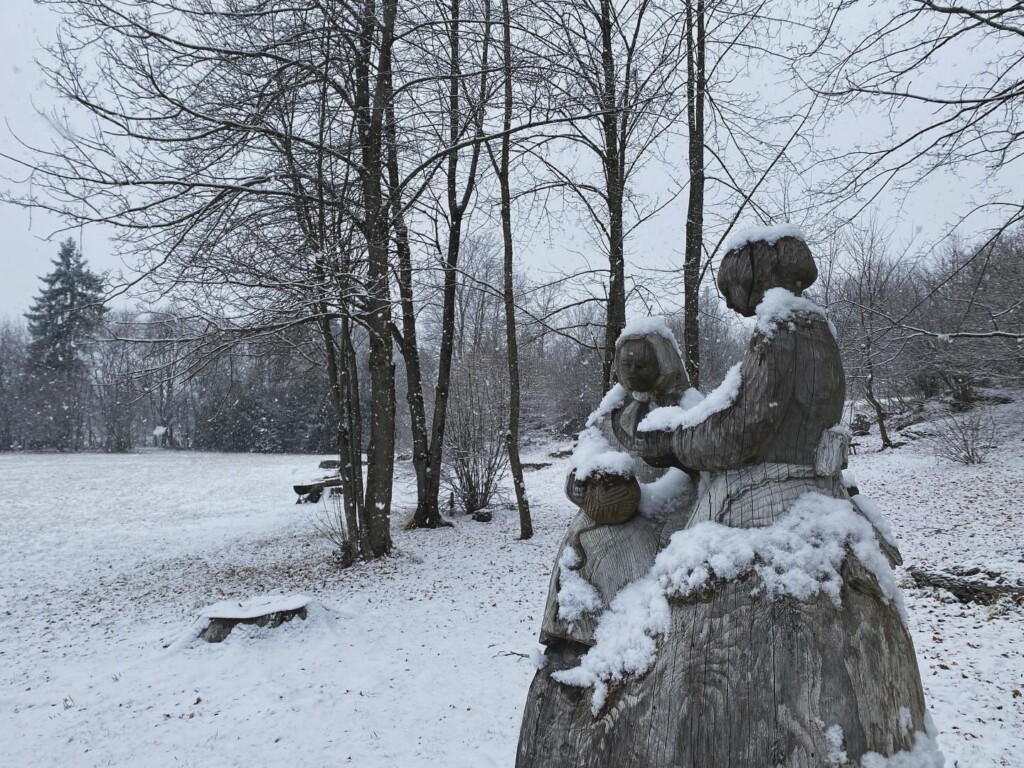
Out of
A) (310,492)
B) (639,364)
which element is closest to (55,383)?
(310,492)

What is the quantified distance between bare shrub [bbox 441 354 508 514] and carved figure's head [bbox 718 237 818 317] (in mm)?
13536

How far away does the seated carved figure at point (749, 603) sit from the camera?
1.48 meters

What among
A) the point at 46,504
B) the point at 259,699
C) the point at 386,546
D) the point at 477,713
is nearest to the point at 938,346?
the point at 386,546

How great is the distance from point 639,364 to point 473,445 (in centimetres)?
1340

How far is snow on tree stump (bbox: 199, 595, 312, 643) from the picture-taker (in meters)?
6.70

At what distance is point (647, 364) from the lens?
2.06m

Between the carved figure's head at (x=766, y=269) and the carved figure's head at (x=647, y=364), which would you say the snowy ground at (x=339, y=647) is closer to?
the carved figure's head at (x=647, y=364)

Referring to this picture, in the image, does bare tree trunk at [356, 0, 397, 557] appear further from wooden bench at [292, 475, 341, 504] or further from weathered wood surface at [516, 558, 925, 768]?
wooden bench at [292, 475, 341, 504]

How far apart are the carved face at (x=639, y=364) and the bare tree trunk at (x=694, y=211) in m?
6.47

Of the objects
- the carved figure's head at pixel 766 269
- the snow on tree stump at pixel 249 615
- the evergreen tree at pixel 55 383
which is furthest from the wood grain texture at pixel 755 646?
the evergreen tree at pixel 55 383

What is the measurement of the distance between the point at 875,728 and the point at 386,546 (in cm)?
936

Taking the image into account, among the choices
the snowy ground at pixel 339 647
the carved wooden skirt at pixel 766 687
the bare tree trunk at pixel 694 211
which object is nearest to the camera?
the carved wooden skirt at pixel 766 687

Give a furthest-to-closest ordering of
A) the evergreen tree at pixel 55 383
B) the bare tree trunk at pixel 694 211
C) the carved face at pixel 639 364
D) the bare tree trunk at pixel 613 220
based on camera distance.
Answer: the evergreen tree at pixel 55 383
the bare tree trunk at pixel 613 220
the bare tree trunk at pixel 694 211
the carved face at pixel 639 364

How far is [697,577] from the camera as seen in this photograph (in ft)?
5.46
